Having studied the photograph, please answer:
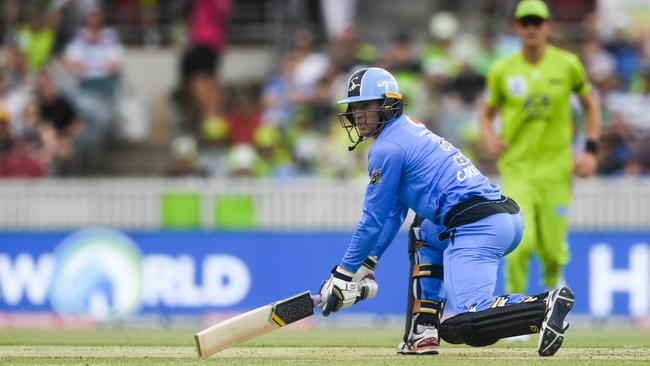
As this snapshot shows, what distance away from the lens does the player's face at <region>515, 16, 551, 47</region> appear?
1260 centimetres

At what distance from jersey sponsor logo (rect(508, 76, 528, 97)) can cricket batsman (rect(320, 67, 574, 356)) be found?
2.91 meters

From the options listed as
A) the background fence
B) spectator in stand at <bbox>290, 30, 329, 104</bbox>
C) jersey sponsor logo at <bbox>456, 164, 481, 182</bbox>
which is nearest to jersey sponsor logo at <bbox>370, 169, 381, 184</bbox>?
jersey sponsor logo at <bbox>456, 164, 481, 182</bbox>

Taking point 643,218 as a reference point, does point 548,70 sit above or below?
above

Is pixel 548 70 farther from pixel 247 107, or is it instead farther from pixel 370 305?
pixel 247 107

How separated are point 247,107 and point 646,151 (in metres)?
5.71

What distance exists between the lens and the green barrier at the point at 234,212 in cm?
1709

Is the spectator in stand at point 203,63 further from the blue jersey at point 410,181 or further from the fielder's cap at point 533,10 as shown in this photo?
the blue jersey at point 410,181

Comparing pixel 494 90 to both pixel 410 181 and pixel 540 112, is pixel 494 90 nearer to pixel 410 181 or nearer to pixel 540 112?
pixel 540 112

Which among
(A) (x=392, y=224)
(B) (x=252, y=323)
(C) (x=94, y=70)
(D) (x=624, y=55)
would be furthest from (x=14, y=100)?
(A) (x=392, y=224)

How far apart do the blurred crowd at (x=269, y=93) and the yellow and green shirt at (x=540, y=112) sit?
467cm

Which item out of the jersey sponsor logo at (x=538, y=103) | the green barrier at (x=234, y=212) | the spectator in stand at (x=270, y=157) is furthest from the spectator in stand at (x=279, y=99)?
the jersey sponsor logo at (x=538, y=103)

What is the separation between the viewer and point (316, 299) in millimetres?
10047

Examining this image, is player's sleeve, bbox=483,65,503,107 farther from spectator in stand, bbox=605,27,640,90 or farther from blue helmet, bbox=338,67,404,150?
spectator in stand, bbox=605,27,640,90

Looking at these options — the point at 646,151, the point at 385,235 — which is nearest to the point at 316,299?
the point at 385,235
